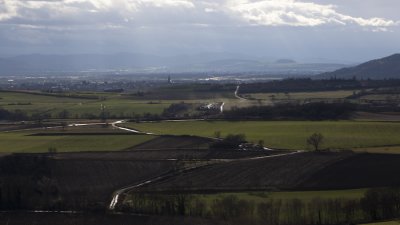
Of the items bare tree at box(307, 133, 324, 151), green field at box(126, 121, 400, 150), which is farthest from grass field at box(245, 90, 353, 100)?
bare tree at box(307, 133, 324, 151)

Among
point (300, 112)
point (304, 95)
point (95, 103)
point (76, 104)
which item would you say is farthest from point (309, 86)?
point (300, 112)

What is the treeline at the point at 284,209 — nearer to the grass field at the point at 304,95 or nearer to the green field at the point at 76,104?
the green field at the point at 76,104

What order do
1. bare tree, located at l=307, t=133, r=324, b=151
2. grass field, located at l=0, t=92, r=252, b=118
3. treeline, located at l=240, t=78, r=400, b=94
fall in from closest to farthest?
bare tree, located at l=307, t=133, r=324, b=151, grass field, located at l=0, t=92, r=252, b=118, treeline, located at l=240, t=78, r=400, b=94

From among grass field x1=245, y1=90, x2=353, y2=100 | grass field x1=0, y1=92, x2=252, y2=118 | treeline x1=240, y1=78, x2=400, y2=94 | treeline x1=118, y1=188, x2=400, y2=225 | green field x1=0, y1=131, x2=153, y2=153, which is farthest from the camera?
treeline x1=240, y1=78, x2=400, y2=94

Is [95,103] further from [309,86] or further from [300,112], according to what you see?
[309,86]

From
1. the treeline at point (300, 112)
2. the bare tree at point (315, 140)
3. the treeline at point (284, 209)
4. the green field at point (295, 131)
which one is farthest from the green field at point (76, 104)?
the treeline at point (284, 209)

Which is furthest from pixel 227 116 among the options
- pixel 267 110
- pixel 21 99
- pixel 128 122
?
pixel 21 99

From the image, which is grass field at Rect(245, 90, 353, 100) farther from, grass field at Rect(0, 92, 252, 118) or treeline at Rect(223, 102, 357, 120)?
treeline at Rect(223, 102, 357, 120)
